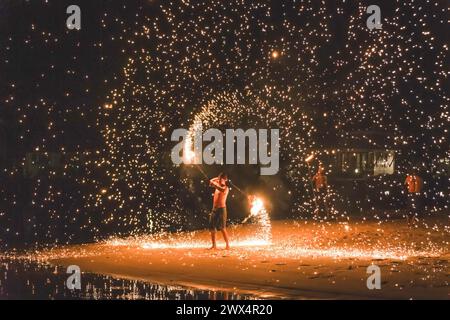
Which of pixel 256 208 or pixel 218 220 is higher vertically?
pixel 218 220

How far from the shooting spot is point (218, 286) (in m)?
10.9

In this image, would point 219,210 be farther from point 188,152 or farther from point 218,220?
point 188,152

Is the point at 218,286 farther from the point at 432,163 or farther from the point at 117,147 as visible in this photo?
the point at 432,163

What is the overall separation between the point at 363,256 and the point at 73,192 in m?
11.3

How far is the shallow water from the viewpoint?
10.2 metres

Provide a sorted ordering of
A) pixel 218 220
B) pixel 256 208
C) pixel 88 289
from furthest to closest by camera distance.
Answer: pixel 256 208
pixel 218 220
pixel 88 289

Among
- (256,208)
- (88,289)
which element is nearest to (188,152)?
(256,208)

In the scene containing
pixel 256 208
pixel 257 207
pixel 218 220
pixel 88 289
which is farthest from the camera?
pixel 257 207

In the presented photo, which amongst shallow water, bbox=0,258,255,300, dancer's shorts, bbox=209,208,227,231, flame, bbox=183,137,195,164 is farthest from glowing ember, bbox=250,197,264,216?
shallow water, bbox=0,258,255,300

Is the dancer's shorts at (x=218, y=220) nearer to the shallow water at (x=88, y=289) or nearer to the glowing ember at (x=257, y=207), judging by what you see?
the shallow water at (x=88, y=289)

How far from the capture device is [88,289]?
1081 cm

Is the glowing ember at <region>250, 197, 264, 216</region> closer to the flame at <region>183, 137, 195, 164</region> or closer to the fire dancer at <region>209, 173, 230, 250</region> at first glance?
the flame at <region>183, 137, 195, 164</region>

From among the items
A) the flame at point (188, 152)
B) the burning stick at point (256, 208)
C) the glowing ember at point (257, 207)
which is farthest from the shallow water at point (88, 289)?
the flame at point (188, 152)
